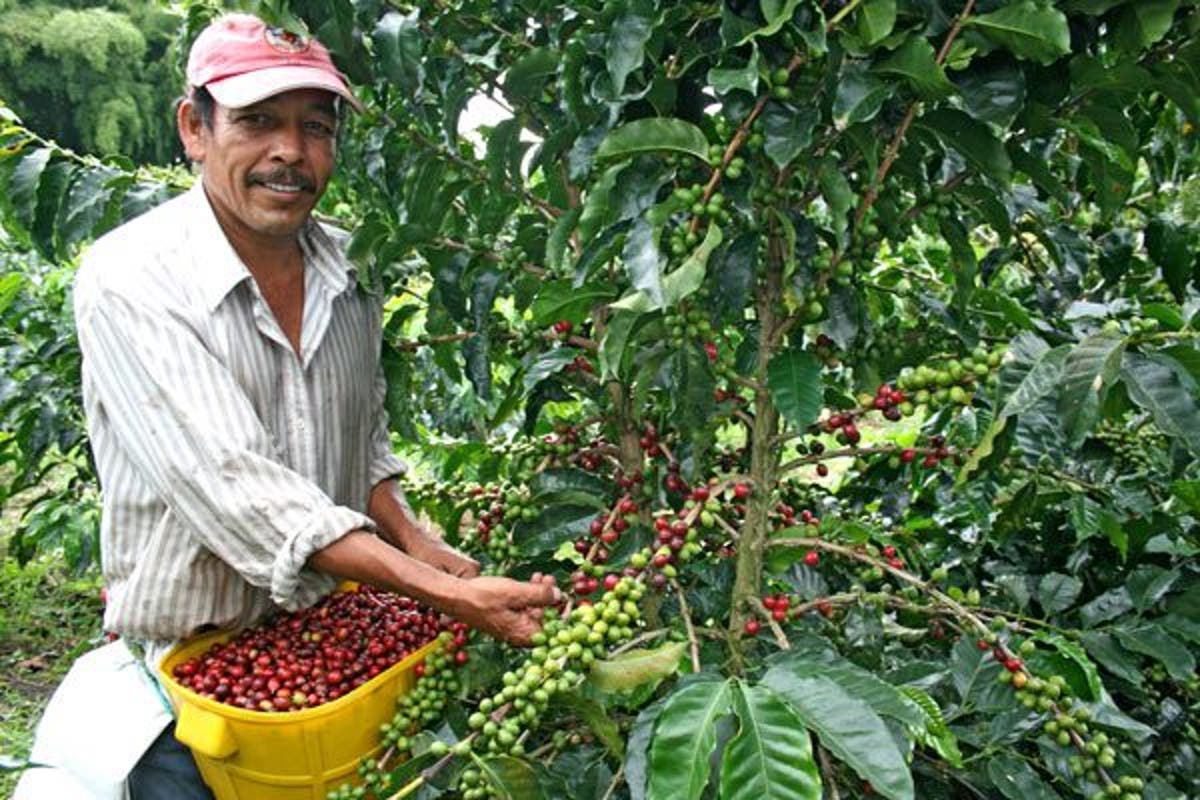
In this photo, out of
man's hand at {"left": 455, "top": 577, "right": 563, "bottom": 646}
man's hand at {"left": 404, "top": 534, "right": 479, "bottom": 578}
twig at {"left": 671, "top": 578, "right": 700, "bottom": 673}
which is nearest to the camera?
twig at {"left": 671, "top": 578, "right": 700, "bottom": 673}

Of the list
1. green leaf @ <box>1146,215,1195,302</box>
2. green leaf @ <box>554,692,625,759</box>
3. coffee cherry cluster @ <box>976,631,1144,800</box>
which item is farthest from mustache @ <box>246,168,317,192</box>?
green leaf @ <box>1146,215,1195,302</box>

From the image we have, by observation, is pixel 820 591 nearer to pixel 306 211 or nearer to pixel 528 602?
pixel 528 602

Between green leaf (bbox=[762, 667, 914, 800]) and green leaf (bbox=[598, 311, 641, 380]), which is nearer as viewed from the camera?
green leaf (bbox=[762, 667, 914, 800])

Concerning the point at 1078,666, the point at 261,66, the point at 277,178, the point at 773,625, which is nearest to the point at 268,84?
the point at 261,66

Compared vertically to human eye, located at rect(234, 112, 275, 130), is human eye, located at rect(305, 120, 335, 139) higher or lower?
lower

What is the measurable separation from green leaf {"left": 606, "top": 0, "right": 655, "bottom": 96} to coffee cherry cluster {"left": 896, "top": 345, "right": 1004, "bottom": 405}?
1.98ft

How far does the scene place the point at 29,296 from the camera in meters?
3.54

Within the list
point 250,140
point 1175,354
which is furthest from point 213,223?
point 1175,354

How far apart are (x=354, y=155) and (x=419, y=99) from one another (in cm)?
47

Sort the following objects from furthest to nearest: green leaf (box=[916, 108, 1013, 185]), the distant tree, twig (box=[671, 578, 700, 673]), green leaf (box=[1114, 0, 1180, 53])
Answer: the distant tree < twig (box=[671, 578, 700, 673]) < green leaf (box=[916, 108, 1013, 185]) < green leaf (box=[1114, 0, 1180, 53])

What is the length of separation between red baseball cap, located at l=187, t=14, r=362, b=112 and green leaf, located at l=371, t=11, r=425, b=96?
8.5 inches

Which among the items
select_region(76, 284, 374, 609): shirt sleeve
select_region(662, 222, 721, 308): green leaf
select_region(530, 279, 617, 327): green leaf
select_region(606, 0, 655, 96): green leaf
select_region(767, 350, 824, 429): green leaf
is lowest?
select_region(76, 284, 374, 609): shirt sleeve

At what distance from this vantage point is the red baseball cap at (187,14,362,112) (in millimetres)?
2094

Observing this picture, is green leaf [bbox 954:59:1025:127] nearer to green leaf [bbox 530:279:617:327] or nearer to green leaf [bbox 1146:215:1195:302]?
green leaf [bbox 530:279:617:327]
